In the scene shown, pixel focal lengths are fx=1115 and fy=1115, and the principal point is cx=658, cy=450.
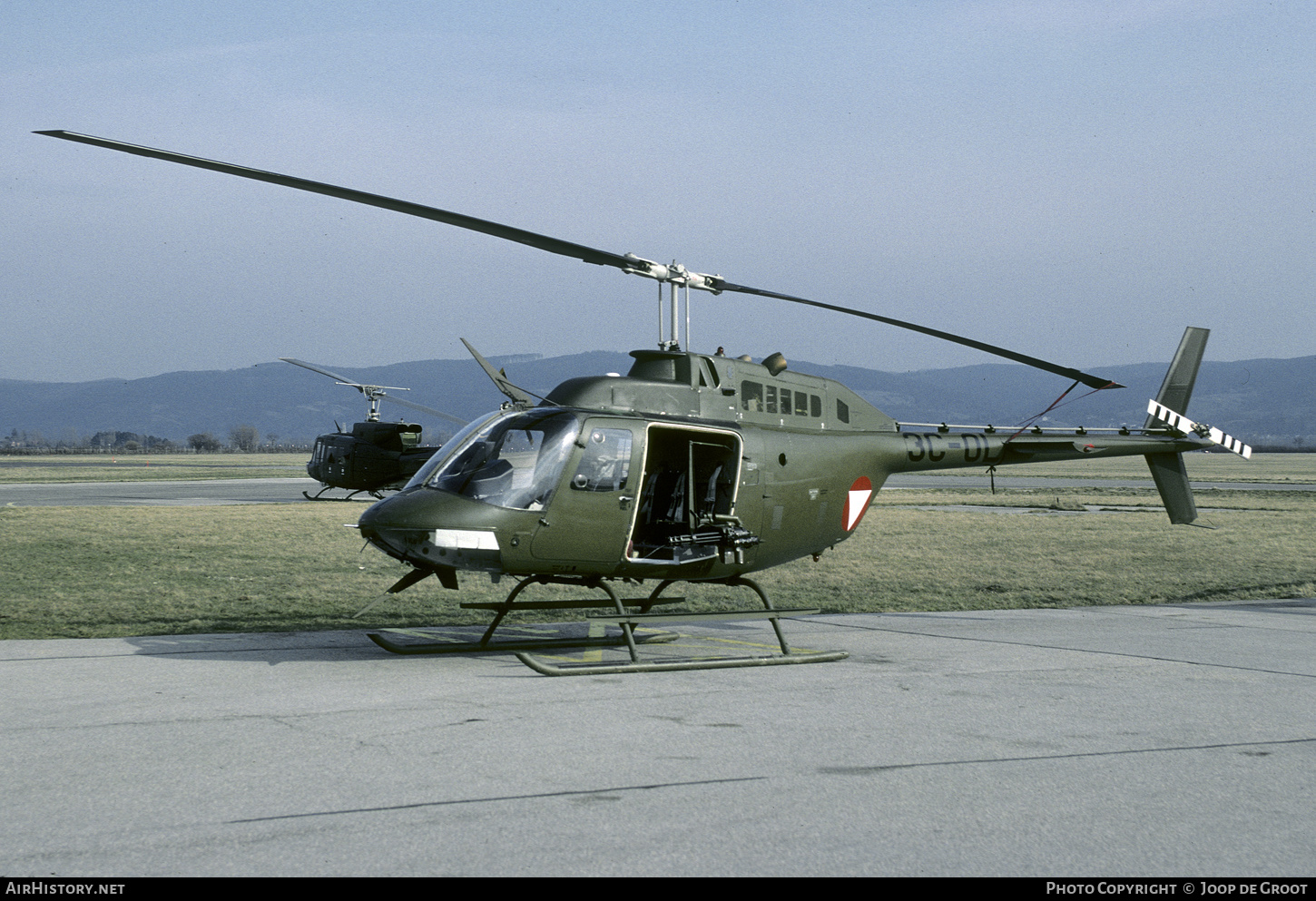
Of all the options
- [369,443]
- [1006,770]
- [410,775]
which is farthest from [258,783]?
[369,443]

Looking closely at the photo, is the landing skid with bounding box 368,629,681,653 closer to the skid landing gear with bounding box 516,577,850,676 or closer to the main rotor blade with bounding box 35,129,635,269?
the skid landing gear with bounding box 516,577,850,676

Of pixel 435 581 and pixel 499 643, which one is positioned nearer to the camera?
pixel 499 643

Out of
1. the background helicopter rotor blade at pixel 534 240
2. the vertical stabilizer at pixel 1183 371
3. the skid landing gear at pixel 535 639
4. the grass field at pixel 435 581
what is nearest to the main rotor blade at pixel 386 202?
the background helicopter rotor blade at pixel 534 240

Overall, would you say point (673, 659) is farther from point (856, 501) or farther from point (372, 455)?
point (372, 455)

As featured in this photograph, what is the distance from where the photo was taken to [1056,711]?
746 cm

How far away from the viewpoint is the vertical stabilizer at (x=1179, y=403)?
14594 mm

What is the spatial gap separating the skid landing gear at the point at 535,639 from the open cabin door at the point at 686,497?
641mm

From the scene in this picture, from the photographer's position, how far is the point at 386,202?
25.9 ft

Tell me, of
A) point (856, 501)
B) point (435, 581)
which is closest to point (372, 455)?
point (435, 581)

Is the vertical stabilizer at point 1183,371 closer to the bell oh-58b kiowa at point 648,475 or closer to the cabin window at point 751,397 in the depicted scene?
the bell oh-58b kiowa at point 648,475

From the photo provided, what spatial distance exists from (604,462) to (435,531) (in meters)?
1.63

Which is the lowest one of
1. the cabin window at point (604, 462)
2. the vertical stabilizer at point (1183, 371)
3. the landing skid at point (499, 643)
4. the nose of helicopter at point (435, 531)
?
the landing skid at point (499, 643)

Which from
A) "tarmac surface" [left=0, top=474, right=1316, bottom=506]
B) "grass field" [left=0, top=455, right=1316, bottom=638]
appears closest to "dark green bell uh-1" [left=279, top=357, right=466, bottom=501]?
"grass field" [left=0, top=455, right=1316, bottom=638]

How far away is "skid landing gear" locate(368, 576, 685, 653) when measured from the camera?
31.3 ft
